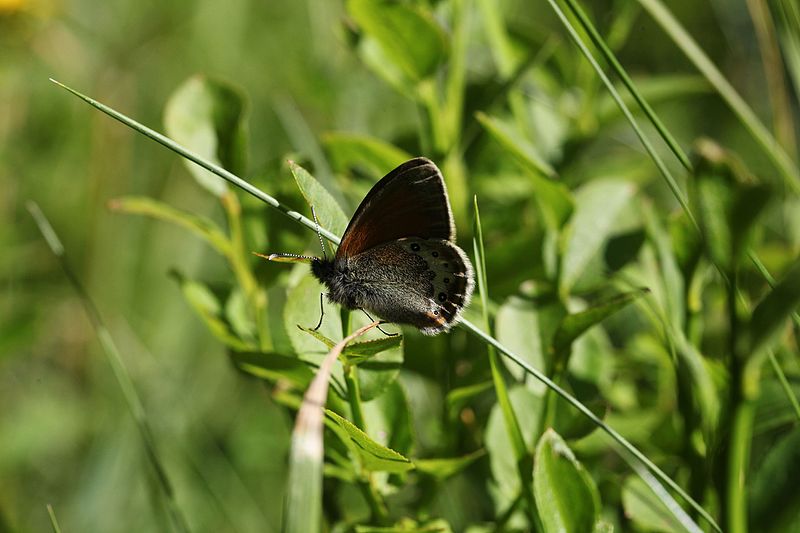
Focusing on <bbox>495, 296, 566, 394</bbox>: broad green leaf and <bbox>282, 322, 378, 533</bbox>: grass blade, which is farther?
<bbox>495, 296, 566, 394</bbox>: broad green leaf

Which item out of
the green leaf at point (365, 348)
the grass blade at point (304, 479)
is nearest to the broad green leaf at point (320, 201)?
the green leaf at point (365, 348)

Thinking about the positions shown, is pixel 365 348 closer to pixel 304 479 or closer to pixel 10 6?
pixel 304 479

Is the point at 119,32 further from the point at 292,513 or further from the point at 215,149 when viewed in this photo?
the point at 292,513

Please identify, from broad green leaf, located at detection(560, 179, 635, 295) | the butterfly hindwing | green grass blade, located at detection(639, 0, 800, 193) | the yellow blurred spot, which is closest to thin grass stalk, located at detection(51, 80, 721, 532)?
the butterfly hindwing

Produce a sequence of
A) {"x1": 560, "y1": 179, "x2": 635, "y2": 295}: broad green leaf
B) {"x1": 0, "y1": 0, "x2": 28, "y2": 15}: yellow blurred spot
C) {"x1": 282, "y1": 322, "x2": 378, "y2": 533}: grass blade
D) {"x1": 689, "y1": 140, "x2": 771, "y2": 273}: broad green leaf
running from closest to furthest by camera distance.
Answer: {"x1": 282, "y1": 322, "x2": 378, "y2": 533}: grass blade
{"x1": 689, "y1": 140, "x2": 771, "y2": 273}: broad green leaf
{"x1": 560, "y1": 179, "x2": 635, "y2": 295}: broad green leaf
{"x1": 0, "y1": 0, "x2": 28, "y2": 15}: yellow blurred spot

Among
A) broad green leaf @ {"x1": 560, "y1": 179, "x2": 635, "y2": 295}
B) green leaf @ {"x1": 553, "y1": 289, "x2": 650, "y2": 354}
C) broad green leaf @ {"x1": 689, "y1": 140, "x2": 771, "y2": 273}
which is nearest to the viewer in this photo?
broad green leaf @ {"x1": 689, "y1": 140, "x2": 771, "y2": 273}

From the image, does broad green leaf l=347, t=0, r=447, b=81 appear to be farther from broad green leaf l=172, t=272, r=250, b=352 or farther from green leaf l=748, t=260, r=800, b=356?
green leaf l=748, t=260, r=800, b=356

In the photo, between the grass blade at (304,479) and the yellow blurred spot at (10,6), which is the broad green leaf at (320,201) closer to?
the grass blade at (304,479)
